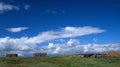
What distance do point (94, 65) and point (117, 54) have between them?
42960 mm

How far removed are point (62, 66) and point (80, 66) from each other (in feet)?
21.7

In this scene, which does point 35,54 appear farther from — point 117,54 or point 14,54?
point 117,54

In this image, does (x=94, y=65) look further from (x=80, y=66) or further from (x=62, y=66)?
(x=62, y=66)

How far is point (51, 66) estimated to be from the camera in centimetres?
8362

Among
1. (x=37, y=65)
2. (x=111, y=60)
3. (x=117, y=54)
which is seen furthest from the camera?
(x=117, y=54)

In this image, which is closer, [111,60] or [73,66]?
[73,66]

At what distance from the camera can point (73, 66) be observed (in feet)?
290

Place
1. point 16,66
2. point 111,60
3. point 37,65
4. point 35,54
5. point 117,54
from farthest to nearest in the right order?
point 35,54, point 117,54, point 111,60, point 37,65, point 16,66

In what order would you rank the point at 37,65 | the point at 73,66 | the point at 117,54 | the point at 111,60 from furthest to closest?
1. the point at 117,54
2. the point at 111,60
3. the point at 73,66
4. the point at 37,65

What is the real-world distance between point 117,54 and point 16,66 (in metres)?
68.0

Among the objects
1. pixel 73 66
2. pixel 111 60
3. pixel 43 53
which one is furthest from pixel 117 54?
pixel 73 66

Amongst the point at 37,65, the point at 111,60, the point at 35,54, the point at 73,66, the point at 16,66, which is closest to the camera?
the point at 16,66

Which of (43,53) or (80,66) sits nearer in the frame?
(80,66)

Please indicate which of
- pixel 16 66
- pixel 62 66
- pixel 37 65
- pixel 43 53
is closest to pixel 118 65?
pixel 62 66
